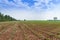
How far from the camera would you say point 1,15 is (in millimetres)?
137625

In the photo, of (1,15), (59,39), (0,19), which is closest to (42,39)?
(59,39)

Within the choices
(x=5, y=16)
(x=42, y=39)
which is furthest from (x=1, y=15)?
(x=42, y=39)

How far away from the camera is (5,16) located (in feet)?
468

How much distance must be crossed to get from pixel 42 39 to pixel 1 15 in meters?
121

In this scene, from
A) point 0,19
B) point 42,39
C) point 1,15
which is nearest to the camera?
point 42,39

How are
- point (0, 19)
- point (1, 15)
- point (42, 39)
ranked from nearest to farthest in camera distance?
point (42, 39) < point (0, 19) < point (1, 15)

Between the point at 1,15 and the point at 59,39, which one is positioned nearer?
the point at 59,39

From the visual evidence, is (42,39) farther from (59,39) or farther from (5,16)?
(5,16)

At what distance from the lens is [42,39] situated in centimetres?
1923

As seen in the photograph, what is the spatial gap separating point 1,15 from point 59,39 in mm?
121151

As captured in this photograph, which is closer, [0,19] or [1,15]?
[0,19]

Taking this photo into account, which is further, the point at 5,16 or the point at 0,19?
the point at 5,16

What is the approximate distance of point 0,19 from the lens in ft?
417

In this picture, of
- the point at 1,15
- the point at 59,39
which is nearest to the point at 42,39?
the point at 59,39
